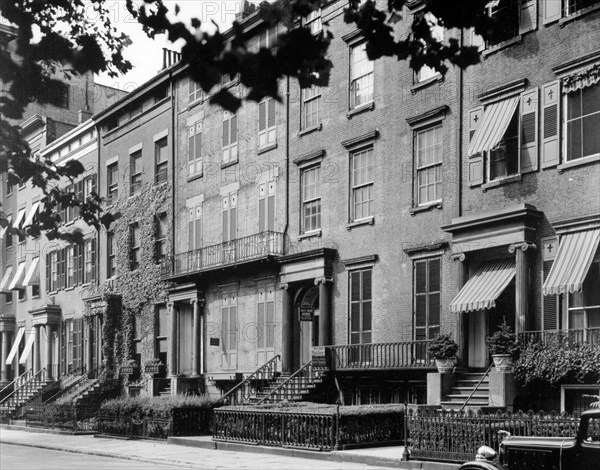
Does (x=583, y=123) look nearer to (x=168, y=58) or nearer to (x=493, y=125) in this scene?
(x=493, y=125)

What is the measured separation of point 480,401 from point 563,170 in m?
5.68

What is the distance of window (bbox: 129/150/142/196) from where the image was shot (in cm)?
4003

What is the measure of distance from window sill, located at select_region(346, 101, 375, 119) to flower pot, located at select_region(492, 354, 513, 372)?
30.4 feet

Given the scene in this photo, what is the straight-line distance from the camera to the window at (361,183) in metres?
27.7

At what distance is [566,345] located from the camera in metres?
20.5

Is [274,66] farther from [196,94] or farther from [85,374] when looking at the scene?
[85,374]

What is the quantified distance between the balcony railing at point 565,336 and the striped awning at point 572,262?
3.15ft

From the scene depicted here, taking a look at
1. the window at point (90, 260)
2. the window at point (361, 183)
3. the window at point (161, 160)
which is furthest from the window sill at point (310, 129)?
the window at point (90, 260)

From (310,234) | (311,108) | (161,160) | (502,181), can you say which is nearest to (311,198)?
(310,234)

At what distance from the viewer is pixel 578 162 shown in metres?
21.2

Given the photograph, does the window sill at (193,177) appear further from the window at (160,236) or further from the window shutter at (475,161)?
the window shutter at (475,161)

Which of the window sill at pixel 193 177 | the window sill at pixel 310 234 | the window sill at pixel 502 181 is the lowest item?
A: the window sill at pixel 310 234

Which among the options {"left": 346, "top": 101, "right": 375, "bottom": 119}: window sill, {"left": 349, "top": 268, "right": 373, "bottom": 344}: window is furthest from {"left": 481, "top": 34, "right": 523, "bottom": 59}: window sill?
{"left": 349, "top": 268, "right": 373, "bottom": 344}: window

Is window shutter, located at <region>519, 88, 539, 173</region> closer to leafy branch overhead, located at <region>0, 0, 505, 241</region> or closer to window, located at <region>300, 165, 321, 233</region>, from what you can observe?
window, located at <region>300, 165, 321, 233</region>
